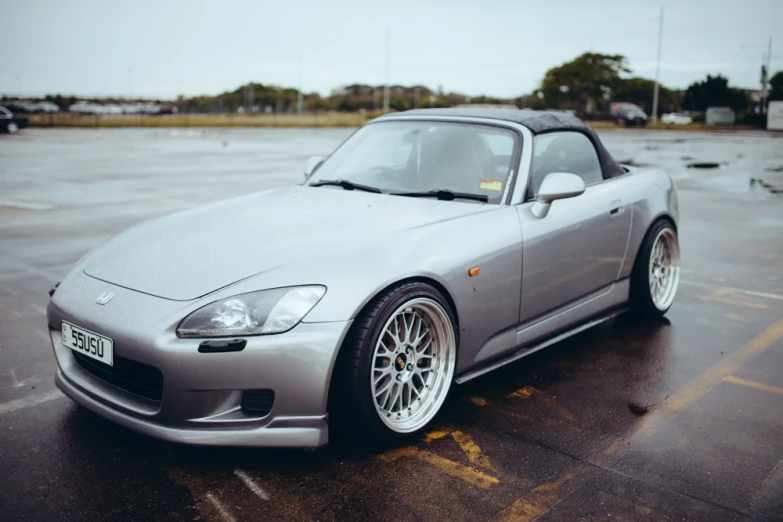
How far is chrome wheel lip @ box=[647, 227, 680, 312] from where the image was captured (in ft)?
16.6

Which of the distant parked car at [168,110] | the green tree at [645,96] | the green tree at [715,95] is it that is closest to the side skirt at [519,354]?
the green tree at [715,95]

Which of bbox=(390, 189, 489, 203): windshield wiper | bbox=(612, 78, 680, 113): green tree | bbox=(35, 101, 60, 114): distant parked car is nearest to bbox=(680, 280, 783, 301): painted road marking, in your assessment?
bbox=(390, 189, 489, 203): windshield wiper

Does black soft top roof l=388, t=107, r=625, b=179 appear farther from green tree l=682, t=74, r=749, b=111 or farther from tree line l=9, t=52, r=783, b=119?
green tree l=682, t=74, r=749, b=111

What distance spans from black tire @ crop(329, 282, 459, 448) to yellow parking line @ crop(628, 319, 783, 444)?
3.95 ft

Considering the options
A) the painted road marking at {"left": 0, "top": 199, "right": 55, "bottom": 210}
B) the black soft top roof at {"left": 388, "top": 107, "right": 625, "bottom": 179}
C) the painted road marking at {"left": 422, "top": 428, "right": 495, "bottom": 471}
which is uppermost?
the black soft top roof at {"left": 388, "top": 107, "right": 625, "bottom": 179}

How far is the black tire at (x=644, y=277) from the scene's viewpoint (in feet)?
15.8

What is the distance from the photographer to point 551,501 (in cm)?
278

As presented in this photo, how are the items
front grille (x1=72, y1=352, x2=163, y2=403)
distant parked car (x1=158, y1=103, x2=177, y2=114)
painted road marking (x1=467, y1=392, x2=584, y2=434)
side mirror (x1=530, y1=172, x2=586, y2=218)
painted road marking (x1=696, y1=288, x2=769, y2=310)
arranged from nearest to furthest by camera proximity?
front grille (x1=72, y1=352, x2=163, y2=403), painted road marking (x1=467, y1=392, x2=584, y2=434), side mirror (x1=530, y1=172, x2=586, y2=218), painted road marking (x1=696, y1=288, x2=769, y2=310), distant parked car (x1=158, y1=103, x2=177, y2=114)

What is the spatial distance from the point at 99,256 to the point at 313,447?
1501 mm

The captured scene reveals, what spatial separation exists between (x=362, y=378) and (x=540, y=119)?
228 centimetres

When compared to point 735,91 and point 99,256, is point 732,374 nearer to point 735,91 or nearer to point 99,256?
point 99,256

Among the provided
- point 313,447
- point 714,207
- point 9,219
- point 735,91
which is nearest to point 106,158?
point 9,219

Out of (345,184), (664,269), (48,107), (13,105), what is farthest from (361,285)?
(48,107)

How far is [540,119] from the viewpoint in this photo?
177 inches
